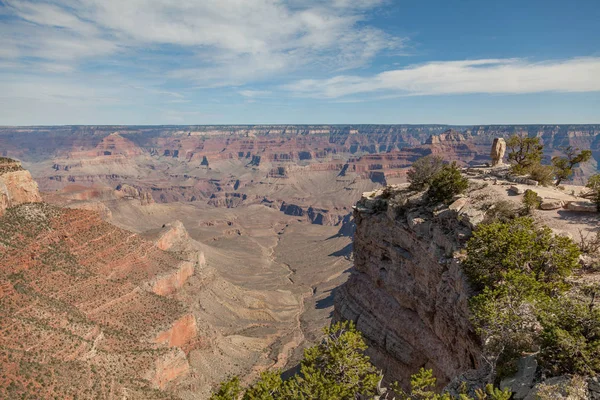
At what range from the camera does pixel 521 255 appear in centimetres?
1939

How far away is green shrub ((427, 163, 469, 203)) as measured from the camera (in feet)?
105

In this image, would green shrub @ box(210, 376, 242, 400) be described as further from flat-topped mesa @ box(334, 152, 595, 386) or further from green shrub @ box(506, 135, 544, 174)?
green shrub @ box(506, 135, 544, 174)

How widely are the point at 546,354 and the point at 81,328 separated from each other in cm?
4239

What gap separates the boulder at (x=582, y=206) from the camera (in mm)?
25922

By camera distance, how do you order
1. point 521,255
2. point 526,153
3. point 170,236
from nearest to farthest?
point 521,255 → point 526,153 → point 170,236

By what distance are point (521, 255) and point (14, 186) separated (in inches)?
2522

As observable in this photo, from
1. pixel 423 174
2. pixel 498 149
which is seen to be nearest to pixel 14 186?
pixel 423 174

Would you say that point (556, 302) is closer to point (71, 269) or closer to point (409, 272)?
point (409, 272)

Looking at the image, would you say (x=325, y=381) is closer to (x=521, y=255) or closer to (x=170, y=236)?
(x=521, y=255)

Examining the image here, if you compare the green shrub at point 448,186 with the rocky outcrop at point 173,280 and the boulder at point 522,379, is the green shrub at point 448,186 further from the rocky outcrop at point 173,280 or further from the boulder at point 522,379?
the rocky outcrop at point 173,280

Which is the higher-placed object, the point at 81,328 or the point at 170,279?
the point at 81,328

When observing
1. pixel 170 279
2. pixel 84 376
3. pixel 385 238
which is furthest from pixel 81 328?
pixel 385 238

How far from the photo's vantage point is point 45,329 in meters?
35.3

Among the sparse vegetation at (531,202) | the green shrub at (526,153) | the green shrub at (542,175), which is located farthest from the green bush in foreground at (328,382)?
the green shrub at (526,153)
